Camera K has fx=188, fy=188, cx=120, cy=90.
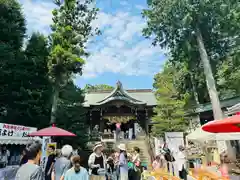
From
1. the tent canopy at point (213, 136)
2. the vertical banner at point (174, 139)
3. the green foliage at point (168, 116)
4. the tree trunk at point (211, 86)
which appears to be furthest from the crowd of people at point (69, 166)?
the green foliage at point (168, 116)

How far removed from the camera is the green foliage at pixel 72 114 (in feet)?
39.4

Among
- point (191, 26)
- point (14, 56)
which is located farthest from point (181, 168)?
point (14, 56)

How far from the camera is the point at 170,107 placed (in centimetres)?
1338

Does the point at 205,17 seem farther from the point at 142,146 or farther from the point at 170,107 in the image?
the point at 142,146

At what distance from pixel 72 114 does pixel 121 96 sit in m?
5.77

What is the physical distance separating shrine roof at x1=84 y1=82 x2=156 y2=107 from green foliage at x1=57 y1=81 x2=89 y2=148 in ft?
11.6

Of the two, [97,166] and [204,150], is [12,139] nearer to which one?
[97,166]

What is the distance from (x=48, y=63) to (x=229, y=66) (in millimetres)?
12171

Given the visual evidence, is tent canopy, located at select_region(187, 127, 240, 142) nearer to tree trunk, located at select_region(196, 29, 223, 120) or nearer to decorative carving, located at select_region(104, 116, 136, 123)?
tree trunk, located at select_region(196, 29, 223, 120)

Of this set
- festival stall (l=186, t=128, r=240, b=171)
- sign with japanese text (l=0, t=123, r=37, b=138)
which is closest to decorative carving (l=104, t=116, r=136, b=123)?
festival stall (l=186, t=128, r=240, b=171)

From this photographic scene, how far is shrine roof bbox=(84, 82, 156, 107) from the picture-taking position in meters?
16.5

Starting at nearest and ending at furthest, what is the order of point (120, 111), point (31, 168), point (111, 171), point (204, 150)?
1. point (31, 168)
2. point (111, 171)
3. point (204, 150)
4. point (120, 111)

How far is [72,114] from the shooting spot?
479 inches

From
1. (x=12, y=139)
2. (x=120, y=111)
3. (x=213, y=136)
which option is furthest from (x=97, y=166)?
(x=120, y=111)
